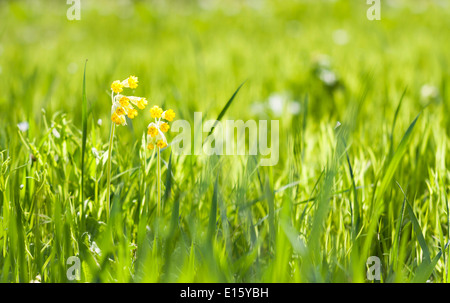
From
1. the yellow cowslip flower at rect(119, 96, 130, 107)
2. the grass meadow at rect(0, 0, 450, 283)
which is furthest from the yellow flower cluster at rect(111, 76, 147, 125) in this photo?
the grass meadow at rect(0, 0, 450, 283)

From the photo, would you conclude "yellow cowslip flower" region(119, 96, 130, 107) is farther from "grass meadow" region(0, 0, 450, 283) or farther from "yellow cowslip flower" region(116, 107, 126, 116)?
"grass meadow" region(0, 0, 450, 283)

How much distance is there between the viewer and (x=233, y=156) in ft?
4.12

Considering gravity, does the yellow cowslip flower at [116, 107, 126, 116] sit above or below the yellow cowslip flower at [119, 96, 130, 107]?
below

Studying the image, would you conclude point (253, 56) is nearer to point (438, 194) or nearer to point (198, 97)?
point (198, 97)

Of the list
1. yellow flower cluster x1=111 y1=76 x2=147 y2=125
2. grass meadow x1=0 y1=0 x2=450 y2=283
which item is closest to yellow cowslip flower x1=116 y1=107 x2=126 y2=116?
yellow flower cluster x1=111 y1=76 x2=147 y2=125

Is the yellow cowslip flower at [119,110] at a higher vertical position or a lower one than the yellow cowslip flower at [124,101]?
lower

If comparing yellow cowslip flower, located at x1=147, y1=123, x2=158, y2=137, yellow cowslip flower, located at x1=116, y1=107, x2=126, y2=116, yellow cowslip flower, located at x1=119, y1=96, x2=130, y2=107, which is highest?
yellow cowslip flower, located at x1=119, y1=96, x2=130, y2=107

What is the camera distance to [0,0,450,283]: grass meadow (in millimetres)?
801

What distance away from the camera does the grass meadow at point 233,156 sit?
0.80 meters

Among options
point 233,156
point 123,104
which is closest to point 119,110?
point 123,104

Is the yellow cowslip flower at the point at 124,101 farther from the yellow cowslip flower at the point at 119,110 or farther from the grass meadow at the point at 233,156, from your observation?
the grass meadow at the point at 233,156

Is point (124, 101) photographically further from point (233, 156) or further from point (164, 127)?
point (233, 156)

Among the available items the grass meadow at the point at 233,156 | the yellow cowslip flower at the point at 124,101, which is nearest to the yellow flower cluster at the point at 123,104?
the yellow cowslip flower at the point at 124,101
